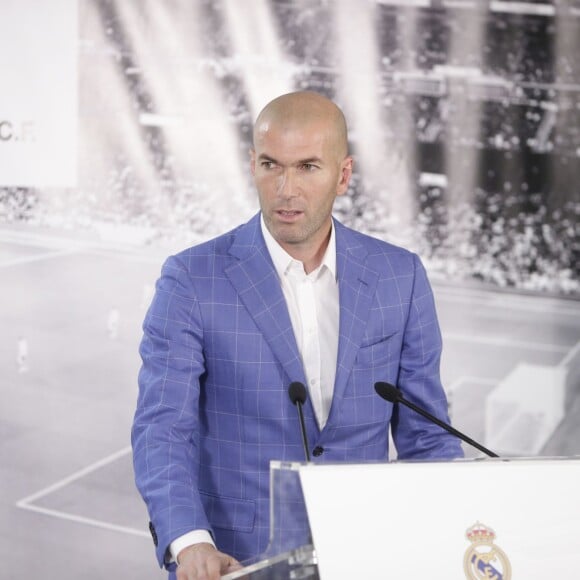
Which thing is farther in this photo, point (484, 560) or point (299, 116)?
point (299, 116)

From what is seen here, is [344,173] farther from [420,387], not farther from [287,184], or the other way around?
[420,387]

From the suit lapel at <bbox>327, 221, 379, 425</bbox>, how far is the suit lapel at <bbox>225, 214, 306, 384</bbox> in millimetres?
89

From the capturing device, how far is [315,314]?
208 cm

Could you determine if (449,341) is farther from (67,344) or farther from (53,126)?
(53,126)

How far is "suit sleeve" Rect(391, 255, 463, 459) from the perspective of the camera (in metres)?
2.04

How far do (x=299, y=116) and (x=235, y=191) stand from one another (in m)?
2.07

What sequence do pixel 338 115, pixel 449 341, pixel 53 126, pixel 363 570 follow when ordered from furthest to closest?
1. pixel 449 341
2. pixel 53 126
3. pixel 338 115
4. pixel 363 570

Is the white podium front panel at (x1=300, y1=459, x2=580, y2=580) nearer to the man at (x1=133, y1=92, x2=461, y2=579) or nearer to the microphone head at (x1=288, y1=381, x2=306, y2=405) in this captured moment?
the microphone head at (x1=288, y1=381, x2=306, y2=405)

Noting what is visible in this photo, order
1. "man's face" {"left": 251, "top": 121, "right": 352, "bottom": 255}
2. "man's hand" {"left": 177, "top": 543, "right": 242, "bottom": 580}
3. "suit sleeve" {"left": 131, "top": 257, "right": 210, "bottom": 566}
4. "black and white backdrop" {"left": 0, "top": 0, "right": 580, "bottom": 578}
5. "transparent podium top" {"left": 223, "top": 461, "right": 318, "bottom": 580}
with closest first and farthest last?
"transparent podium top" {"left": 223, "top": 461, "right": 318, "bottom": 580} → "man's hand" {"left": 177, "top": 543, "right": 242, "bottom": 580} → "suit sleeve" {"left": 131, "top": 257, "right": 210, "bottom": 566} → "man's face" {"left": 251, "top": 121, "right": 352, "bottom": 255} → "black and white backdrop" {"left": 0, "top": 0, "right": 580, "bottom": 578}

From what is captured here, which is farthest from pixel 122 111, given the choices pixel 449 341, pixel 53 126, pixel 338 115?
pixel 338 115

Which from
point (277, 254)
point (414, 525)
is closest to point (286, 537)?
point (414, 525)

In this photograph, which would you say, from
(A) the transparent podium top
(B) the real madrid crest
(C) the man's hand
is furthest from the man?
(B) the real madrid crest

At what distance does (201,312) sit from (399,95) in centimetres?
222

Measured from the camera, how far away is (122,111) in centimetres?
392
